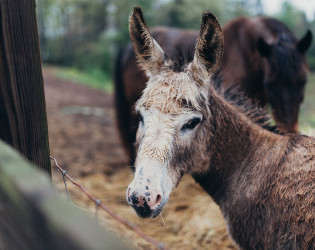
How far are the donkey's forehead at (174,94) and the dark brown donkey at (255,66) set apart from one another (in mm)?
438

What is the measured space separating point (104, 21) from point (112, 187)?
24.6 meters

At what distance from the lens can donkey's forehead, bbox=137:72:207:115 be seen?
213cm

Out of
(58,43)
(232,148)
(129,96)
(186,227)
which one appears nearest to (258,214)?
(232,148)

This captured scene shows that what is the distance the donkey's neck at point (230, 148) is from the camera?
242cm

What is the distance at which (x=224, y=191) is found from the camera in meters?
2.48

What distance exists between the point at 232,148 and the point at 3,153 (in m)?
1.90

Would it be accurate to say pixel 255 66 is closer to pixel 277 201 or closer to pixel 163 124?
pixel 277 201

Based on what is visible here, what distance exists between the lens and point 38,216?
0.87m

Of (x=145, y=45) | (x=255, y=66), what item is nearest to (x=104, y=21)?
(x=255, y=66)

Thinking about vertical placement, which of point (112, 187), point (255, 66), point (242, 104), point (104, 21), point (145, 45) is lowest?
point (112, 187)

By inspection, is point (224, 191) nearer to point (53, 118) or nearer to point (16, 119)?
point (16, 119)

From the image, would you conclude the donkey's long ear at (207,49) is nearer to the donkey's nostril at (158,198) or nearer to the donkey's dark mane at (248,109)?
the donkey's dark mane at (248,109)

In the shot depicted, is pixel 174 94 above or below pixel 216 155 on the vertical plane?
Answer: above

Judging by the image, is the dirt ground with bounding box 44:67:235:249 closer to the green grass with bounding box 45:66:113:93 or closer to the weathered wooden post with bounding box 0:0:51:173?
the weathered wooden post with bounding box 0:0:51:173
